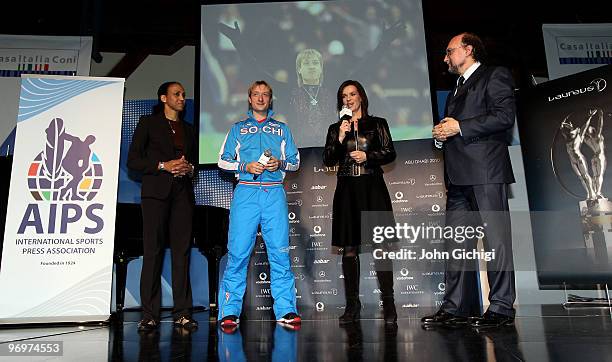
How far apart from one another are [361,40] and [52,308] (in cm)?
359

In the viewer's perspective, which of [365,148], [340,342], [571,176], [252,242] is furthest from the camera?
[571,176]

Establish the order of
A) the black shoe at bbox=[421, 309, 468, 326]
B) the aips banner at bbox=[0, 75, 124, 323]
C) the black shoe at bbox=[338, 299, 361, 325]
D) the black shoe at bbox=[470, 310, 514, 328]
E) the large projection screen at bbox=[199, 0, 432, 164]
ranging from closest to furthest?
the black shoe at bbox=[470, 310, 514, 328] < the black shoe at bbox=[421, 309, 468, 326] < the aips banner at bbox=[0, 75, 124, 323] < the black shoe at bbox=[338, 299, 361, 325] < the large projection screen at bbox=[199, 0, 432, 164]

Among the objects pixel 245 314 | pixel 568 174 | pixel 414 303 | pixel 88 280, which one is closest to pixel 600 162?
pixel 568 174

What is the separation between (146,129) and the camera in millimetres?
3504

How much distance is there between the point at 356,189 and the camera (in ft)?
11.1

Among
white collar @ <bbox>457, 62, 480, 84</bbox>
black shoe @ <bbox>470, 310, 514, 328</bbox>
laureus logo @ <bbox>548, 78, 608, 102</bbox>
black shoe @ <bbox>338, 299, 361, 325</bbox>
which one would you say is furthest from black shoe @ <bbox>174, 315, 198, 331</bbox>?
laureus logo @ <bbox>548, 78, 608, 102</bbox>

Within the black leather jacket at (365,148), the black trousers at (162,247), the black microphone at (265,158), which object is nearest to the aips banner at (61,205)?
the black trousers at (162,247)

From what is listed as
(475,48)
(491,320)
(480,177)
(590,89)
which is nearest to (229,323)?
(491,320)

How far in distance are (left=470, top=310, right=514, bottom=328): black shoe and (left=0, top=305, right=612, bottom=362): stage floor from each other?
0.15 ft

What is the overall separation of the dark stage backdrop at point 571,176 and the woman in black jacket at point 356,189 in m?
1.76

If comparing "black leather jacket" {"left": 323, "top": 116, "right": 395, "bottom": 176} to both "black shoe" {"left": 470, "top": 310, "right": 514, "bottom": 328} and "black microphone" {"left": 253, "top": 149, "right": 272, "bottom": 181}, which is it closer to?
"black microphone" {"left": 253, "top": 149, "right": 272, "bottom": 181}

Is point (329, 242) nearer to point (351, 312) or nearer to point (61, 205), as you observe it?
point (351, 312)

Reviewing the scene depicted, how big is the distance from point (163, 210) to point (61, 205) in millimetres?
746

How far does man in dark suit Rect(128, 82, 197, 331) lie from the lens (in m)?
3.26
